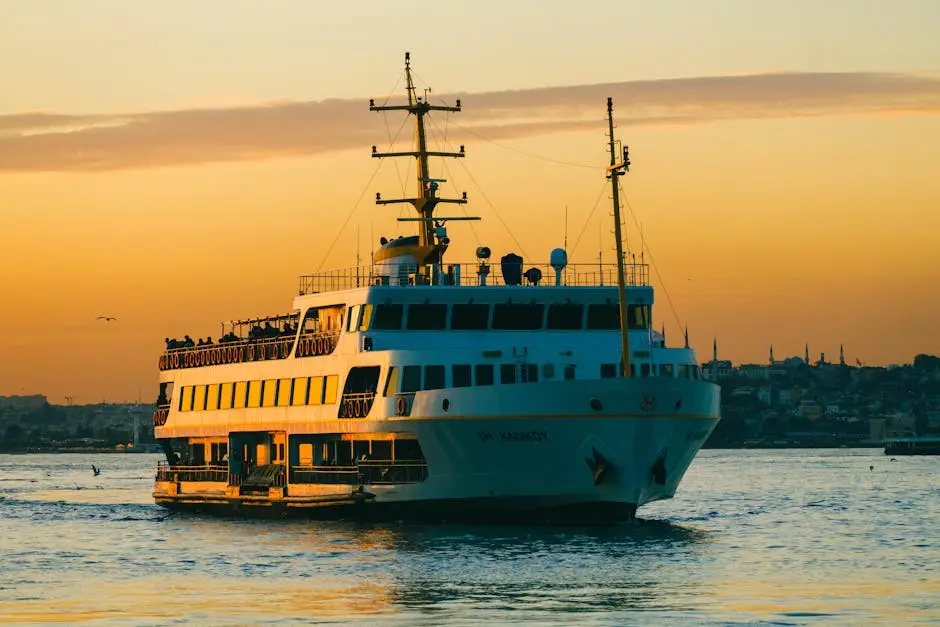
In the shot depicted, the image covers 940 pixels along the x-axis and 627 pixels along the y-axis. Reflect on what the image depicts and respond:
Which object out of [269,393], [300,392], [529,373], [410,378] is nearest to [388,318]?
[410,378]

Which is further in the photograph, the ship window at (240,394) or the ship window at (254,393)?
the ship window at (240,394)

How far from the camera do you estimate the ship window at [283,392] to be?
59469mm

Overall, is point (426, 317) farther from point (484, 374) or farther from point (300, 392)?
point (300, 392)

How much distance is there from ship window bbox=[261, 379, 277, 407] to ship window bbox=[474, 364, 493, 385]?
1006cm

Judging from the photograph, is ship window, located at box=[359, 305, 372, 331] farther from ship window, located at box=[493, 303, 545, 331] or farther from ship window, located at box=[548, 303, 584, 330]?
ship window, located at box=[548, 303, 584, 330]

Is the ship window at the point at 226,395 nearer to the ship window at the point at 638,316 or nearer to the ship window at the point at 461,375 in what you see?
the ship window at the point at 461,375

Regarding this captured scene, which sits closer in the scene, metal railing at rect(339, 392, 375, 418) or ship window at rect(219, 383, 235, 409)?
metal railing at rect(339, 392, 375, 418)

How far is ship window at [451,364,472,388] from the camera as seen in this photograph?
5275 centimetres

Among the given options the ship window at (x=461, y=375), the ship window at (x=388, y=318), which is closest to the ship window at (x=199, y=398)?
the ship window at (x=388, y=318)

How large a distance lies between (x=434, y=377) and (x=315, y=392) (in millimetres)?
6051

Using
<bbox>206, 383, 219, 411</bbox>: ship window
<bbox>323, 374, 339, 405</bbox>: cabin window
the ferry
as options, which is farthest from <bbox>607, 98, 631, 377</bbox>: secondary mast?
<bbox>206, 383, 219, 411</bbox>: ship window

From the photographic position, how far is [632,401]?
4897cm

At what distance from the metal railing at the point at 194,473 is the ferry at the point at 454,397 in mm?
624

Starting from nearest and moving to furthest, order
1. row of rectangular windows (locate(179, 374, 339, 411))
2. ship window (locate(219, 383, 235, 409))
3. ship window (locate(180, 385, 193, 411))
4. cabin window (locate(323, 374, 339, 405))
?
cabin window (locate(323, 374, 339, 405)) → row of rectangular windows (locate(179, 374, 339, 411)) → ship window (locate(219, 383, 235, 409)) → ship window (locate(180, 385, 193, 411))
